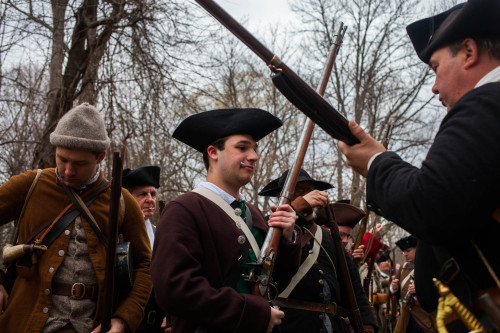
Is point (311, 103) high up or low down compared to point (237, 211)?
up

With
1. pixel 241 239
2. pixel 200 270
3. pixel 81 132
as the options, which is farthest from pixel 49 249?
pixel 241 239

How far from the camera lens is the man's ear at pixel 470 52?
1875mm

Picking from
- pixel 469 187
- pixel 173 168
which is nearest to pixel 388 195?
pixel 469 187

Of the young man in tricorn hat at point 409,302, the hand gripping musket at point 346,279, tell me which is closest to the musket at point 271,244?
the hand gripping musket at point 346,279

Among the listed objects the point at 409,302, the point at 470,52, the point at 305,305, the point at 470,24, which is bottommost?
the point at 409,302

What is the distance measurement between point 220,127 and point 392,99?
19.5m

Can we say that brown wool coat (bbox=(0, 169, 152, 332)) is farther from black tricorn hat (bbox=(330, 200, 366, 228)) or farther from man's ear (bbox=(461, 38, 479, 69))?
black tricorn hat (bbox=(330, 200, 366, 228))

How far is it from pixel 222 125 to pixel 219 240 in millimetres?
860

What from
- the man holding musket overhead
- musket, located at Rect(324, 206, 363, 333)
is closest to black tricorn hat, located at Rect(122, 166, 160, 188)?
musket, located at Rect(324, 206, 363, 333)

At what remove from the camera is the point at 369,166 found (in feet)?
6.23

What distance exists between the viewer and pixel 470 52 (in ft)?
6.20

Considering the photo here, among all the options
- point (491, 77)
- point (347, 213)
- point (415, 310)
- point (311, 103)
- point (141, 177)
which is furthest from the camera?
point (415, 310)

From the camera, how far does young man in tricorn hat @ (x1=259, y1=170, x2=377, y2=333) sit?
3721 millimetres

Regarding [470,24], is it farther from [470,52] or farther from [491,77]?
[491,77]
